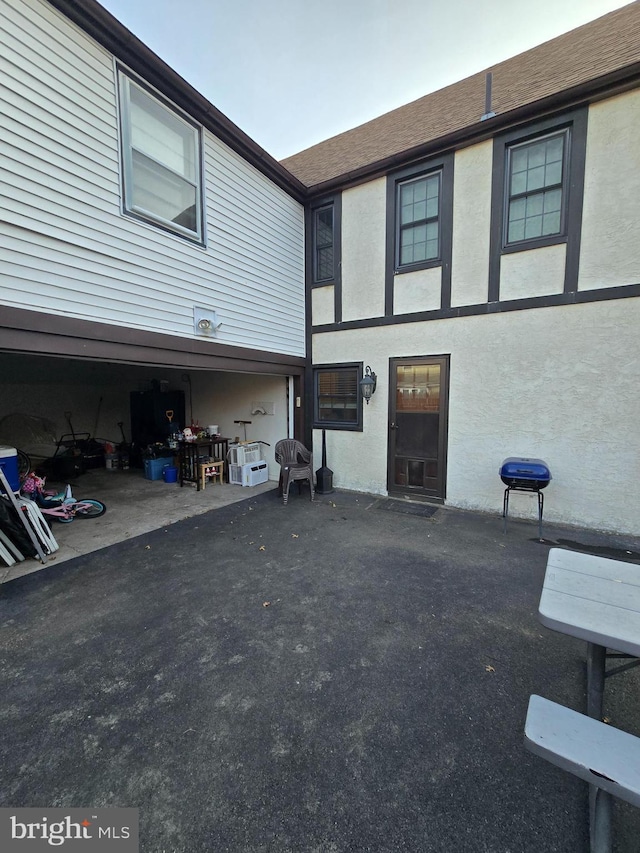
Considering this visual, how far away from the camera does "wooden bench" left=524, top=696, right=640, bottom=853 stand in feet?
3.31

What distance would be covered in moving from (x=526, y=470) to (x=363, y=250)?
4.02 meters

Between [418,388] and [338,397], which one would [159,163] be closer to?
[338,397]

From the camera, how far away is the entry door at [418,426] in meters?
5.10

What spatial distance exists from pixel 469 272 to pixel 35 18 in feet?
15.9

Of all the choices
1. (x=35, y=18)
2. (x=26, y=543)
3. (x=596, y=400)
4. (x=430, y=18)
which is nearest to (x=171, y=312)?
(x=35, y=18)

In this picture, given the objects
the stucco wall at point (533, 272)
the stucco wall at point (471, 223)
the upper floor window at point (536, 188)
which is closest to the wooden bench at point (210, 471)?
the stucco wall at point (471, 223)

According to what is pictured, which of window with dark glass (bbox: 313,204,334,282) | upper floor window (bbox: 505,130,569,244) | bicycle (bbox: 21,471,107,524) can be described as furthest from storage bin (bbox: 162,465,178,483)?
upper floor window (bbox: 505,130,569,244)

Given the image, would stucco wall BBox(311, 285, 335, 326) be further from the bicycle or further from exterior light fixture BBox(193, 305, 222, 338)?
the bicycle

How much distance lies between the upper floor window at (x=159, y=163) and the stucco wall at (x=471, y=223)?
3.37 meters

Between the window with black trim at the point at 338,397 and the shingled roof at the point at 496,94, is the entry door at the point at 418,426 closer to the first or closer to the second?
the window with black trim at the point at 338,397

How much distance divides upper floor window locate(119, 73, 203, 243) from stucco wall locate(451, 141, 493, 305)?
3366 millimetres

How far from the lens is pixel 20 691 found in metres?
1.92

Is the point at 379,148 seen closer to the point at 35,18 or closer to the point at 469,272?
the point at 469,272

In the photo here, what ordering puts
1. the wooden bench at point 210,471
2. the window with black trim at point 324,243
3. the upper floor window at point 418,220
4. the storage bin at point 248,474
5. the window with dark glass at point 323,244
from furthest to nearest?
the storage bin at point 248,474 < the wooden bench at point 210,471 < the window with dark glass at point 323,244 < the window with black trim at point 324,243 < the upper floor window at point 418,220
